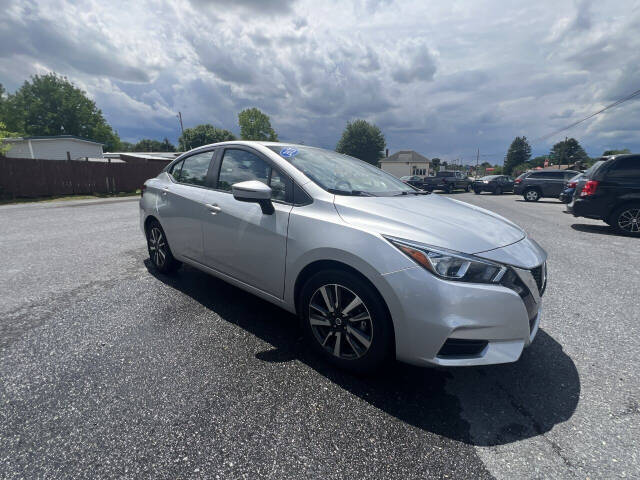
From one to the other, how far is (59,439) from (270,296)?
1.43 meters

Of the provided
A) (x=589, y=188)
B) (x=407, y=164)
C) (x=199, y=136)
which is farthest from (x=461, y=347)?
(x=407, y=164)

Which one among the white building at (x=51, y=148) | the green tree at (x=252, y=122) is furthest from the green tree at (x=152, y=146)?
the white building at (x=51, y=148)

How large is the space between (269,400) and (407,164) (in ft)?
263

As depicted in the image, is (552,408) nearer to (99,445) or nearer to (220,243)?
(99,445)

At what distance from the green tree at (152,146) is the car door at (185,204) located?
325 ft

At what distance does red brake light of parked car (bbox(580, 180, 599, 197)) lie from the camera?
706cm

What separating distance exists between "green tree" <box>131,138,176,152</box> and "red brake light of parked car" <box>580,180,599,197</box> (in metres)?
99.5

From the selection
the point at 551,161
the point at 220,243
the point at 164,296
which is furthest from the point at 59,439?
the point at 551,161

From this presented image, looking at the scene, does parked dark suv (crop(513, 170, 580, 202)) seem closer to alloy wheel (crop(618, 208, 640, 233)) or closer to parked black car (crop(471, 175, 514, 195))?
parked black car (crop(471, 175, 514, 195))

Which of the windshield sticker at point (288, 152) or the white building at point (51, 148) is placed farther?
the white building at point (51, 148)

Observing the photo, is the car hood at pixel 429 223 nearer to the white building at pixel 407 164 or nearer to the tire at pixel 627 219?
the tire at pixel 627 219

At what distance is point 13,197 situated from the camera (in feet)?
47.0

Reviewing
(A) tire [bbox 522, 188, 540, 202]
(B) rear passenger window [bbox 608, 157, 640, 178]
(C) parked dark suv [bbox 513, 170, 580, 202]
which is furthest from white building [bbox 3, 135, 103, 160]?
(B) rear passenger window [bbox 608, 157, 640, 178]

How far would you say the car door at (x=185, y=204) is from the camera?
3.13 m
